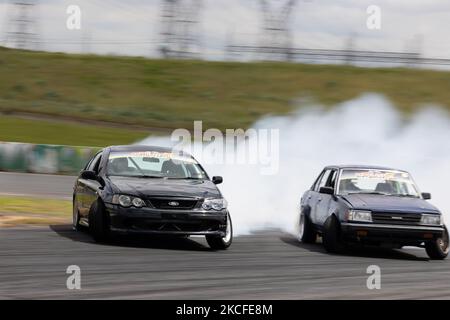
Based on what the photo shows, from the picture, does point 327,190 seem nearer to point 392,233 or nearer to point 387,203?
point 387,203

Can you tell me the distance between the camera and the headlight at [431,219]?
12516 millimetres

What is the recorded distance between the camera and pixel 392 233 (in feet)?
40.5

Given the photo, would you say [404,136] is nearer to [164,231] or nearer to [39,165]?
[39,165]

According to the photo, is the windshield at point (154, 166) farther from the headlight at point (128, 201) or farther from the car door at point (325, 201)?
the car door at point (325, 201)

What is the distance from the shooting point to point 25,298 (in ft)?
26.4

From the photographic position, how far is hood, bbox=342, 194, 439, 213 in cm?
1252

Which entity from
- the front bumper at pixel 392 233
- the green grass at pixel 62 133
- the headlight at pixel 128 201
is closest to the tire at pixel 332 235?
the front bumper at pixel 392 233

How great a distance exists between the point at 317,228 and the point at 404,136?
13.5m

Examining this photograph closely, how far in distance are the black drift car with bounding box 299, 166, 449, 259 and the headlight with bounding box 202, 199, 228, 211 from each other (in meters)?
1.48

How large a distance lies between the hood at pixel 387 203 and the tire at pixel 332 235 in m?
0.35

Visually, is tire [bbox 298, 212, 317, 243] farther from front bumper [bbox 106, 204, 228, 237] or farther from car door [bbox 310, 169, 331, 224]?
front bumper [bbox 106, 204, 228, 237]

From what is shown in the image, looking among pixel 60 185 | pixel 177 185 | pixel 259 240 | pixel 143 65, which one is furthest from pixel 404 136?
pixel 143 65

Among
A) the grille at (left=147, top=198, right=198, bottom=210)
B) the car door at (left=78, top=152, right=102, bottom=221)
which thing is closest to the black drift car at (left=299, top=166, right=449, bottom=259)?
the grille at (left=147, top=198, right=198, bottom=210)

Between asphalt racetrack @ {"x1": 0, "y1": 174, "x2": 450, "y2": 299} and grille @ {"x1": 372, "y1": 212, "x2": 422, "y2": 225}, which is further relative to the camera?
grille @ {"x1": 372, "y1": 212, "x2": 422, "y2": 225}
